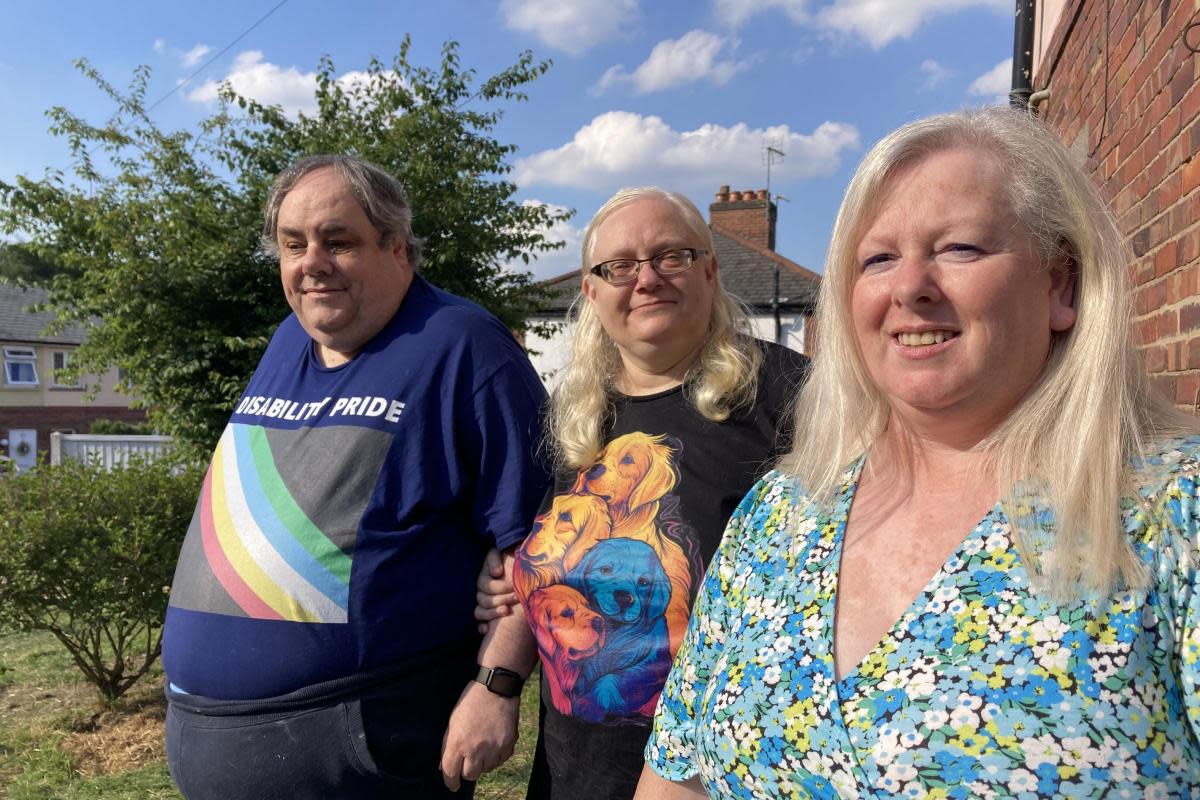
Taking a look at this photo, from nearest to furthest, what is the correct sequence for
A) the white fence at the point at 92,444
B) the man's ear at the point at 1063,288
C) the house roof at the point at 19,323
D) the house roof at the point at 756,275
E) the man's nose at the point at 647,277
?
the man's ear at the point at 1063,288 < the man's nose at the point at 647,277 < the white fence at the point at 92,444 < the house roof at the point at 756,275 < the house roof at the point at 19,323

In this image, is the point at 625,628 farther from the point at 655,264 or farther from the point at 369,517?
the point at 655,264

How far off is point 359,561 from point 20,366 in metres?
34.3

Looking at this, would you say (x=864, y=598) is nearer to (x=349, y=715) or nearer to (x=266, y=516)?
(x=349, y=715)

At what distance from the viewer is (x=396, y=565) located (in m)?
2.14

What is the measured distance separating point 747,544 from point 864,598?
0.92ft

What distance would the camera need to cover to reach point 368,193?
7.91 ft

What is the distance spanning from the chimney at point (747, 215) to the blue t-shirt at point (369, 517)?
20.9m

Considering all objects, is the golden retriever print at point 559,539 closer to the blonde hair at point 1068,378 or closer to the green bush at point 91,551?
the blonde hair at point 1068,378

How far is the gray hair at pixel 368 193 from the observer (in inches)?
95.2

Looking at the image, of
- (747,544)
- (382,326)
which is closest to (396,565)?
(382,326)

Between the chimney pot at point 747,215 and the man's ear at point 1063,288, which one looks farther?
the chimney pot at point 747,215

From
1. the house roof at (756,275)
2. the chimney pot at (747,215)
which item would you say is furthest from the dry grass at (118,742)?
the chimney pot at (747,215)

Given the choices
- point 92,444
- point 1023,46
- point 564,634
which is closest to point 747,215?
point 92,444

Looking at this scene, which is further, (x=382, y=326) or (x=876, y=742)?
(x=382, y=326)
